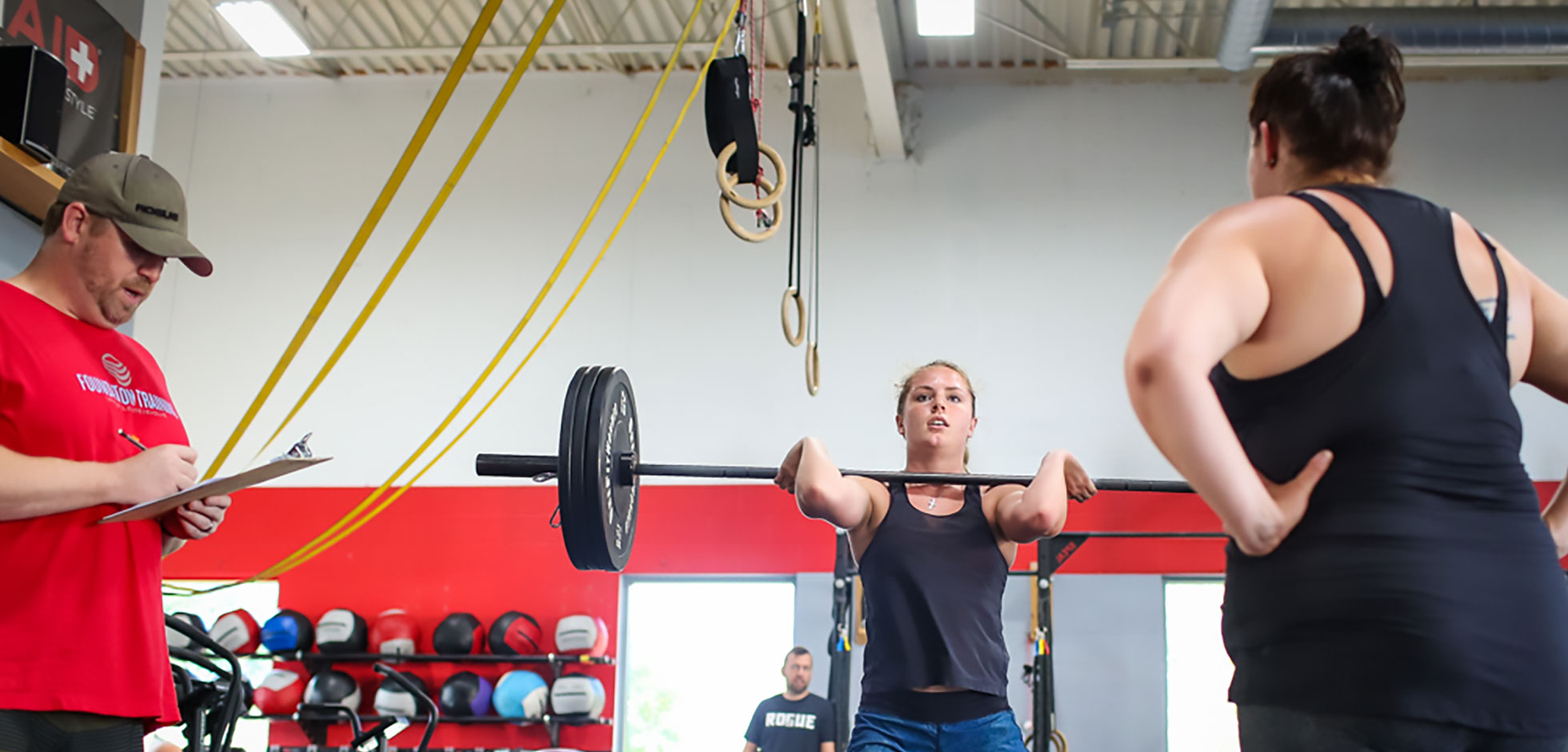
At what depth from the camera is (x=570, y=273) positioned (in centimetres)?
745

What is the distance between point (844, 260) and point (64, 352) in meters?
5.93

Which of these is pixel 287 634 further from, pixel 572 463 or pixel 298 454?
pixel 298 454

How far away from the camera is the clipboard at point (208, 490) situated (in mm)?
1462

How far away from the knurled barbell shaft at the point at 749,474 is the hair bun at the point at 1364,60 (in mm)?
1395

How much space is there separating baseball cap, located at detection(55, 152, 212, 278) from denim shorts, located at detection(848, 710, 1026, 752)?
1529mm

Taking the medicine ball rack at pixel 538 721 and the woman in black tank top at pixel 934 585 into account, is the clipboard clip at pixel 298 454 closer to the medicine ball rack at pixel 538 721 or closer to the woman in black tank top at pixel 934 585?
the woman in black tank top at pixel 934 585

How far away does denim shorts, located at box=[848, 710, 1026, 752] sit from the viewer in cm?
229

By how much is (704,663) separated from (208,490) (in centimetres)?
544

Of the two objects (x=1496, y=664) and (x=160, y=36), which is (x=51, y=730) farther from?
(x=160, y=36)

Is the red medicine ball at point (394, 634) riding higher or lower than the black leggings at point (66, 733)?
lower

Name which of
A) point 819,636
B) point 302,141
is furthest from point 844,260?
point 302,141

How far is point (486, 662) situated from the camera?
6602 mm

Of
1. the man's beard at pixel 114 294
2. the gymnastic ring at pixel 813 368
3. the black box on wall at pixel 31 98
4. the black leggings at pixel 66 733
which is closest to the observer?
the black leggings at pixel 66 733

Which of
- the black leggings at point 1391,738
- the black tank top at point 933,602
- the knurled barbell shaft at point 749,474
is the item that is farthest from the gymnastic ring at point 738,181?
the black leggings at point 1391,738
